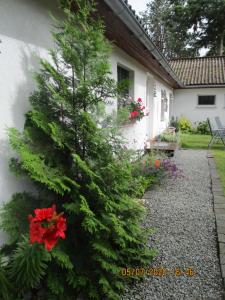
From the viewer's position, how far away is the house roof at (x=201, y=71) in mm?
16413

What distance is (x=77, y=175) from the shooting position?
8.17 ft

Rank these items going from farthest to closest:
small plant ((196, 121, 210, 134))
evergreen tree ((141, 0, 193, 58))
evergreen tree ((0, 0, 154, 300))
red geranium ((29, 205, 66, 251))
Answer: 1. evergreen tree ((141, 0, 193, 58))
2. small plant ((196, 121, 210, 134))
3. evergreen tree ((0, 0, 154, 300))
4. red geranium ((29, 205, 66, 251))

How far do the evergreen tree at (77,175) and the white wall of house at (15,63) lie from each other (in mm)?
119

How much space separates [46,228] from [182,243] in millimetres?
2227

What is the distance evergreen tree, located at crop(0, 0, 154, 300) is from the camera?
2.18m

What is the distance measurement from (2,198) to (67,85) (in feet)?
3.91

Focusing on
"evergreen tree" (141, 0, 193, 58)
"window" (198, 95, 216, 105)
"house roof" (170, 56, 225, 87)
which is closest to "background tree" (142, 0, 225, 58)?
"evergreen tree" (141, 0, 193, 58)

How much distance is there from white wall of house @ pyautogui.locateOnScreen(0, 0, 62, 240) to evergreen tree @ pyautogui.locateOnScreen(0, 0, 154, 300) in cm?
12

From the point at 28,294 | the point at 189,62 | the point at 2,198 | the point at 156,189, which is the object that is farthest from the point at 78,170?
the point at 189,62

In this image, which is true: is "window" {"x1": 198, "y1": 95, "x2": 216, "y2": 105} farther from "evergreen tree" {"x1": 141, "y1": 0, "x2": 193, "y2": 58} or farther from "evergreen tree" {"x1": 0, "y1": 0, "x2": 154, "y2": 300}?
"evergreen tree" {"x1": 0, "y1": 0, "x2": 154, "y2": 300}

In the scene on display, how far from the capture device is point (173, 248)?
3143mm

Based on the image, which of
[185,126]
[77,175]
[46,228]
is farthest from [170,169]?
[185,126]

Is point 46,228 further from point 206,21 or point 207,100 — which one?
point 206,21

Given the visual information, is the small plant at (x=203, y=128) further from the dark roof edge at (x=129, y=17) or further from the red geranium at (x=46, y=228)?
the red geranium at (x=46, y=228)
